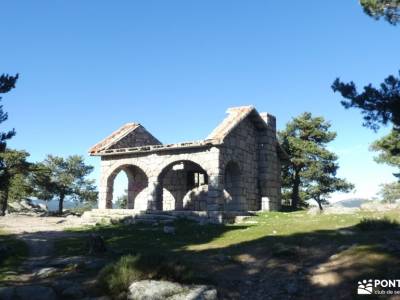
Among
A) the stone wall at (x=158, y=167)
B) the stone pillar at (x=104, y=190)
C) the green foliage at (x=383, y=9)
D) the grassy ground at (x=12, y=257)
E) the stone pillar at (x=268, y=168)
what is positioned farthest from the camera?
the stone pillar at (x=268, y=168)

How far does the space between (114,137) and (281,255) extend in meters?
18.0

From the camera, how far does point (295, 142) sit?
3072 centimetres

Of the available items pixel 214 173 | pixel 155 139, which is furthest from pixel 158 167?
pixel 155 139

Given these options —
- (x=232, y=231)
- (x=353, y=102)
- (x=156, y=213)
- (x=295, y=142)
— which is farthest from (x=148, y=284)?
(x=295, y=142)

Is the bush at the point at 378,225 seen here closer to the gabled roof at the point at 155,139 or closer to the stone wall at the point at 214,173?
the stone wall at the point at 214,173

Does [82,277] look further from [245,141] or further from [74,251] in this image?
[245,141]

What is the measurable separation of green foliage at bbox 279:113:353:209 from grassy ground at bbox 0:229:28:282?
20252 millimetres

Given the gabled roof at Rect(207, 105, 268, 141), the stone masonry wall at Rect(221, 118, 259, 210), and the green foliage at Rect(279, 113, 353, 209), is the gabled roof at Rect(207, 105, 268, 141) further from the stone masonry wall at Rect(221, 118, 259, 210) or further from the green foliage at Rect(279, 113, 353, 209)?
the green foliage at Rect(279, 113, 353, 209)

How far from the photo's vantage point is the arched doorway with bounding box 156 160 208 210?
89.0 ft

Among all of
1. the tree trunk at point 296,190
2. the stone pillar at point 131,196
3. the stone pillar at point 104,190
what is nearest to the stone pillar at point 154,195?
the stone pillar at point 104,190

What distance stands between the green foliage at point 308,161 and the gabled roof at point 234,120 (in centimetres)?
579

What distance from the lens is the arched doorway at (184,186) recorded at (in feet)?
89.0

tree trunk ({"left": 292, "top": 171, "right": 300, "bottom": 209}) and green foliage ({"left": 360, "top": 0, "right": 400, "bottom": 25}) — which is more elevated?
green foliage ({"left": 360, "top": 0, "right": 400, "bottom": 25})

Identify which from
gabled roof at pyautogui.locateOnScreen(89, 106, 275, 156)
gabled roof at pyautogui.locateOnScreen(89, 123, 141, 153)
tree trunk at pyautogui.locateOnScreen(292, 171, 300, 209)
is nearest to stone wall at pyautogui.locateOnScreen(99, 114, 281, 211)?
gabled roof at pyautogui.locateOnScreen(89, 106, 275, 156)
